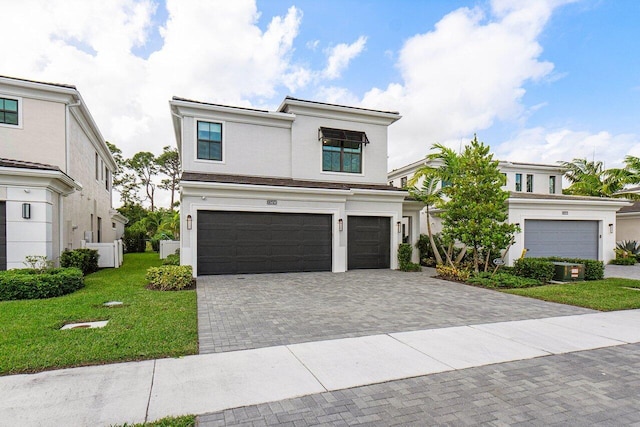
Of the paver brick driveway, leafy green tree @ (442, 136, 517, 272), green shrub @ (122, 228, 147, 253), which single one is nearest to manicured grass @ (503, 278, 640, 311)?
the paver brick driveway

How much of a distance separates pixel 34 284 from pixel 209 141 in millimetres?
7579

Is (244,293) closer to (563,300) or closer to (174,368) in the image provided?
(174,368)

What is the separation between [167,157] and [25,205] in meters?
32.1

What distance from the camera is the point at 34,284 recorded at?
7.78 metres

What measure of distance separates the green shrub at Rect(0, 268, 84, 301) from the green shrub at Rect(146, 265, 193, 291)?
1.89 metres

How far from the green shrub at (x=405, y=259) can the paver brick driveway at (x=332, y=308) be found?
254 cm

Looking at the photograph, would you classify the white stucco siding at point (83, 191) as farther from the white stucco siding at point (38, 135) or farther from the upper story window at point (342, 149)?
the upper story window at point (342, 149)

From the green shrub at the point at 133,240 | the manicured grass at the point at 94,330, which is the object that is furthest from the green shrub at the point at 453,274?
the green shrub at the point at 133,240

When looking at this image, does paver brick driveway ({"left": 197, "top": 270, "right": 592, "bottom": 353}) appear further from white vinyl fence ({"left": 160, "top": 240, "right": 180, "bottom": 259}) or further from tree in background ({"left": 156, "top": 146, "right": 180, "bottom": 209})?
tree in background ({"left": 156, "top": 146, "right": 180, "bottom": 209})

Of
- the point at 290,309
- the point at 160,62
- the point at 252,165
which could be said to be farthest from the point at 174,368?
the point at 160,62

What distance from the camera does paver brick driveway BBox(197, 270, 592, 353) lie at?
Result: 213 inches

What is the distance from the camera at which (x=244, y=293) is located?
861 cm

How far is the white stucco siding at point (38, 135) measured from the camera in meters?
11.2

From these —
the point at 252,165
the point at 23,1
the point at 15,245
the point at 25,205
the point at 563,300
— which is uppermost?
the point at 23,1
